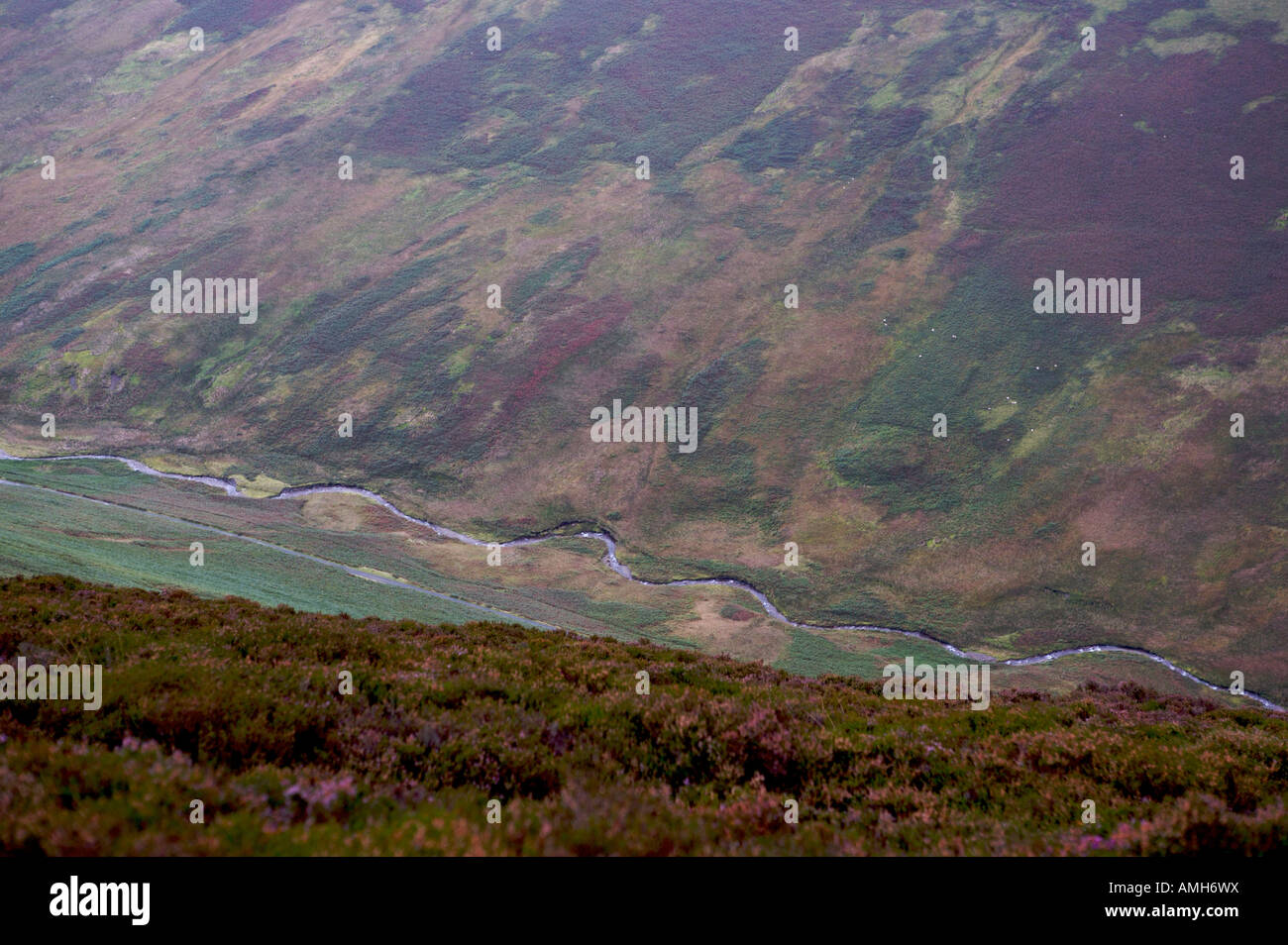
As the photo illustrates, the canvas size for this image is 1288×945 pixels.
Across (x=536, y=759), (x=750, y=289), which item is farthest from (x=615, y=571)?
(x=536, y=759)

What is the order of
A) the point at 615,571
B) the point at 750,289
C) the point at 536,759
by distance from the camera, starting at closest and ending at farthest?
the point at 536,759 → the point at 615,571 → the point at 750,289

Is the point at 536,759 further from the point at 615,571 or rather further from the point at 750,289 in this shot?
the point at 750,289

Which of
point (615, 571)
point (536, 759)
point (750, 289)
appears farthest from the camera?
point (750, 289)

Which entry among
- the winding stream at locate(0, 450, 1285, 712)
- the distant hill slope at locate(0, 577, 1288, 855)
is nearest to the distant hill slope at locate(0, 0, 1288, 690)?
the winding stream at locate(0, 450, 1285, 712)

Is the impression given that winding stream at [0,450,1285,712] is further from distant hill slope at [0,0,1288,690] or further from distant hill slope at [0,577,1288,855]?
distant hill slope at [0,577,1288,855]

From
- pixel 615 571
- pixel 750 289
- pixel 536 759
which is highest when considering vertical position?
pixel 750 289

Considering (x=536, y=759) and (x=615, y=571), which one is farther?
(x=615, y=571)

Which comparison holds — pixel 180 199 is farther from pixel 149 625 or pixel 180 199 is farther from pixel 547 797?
pixel 547 797
